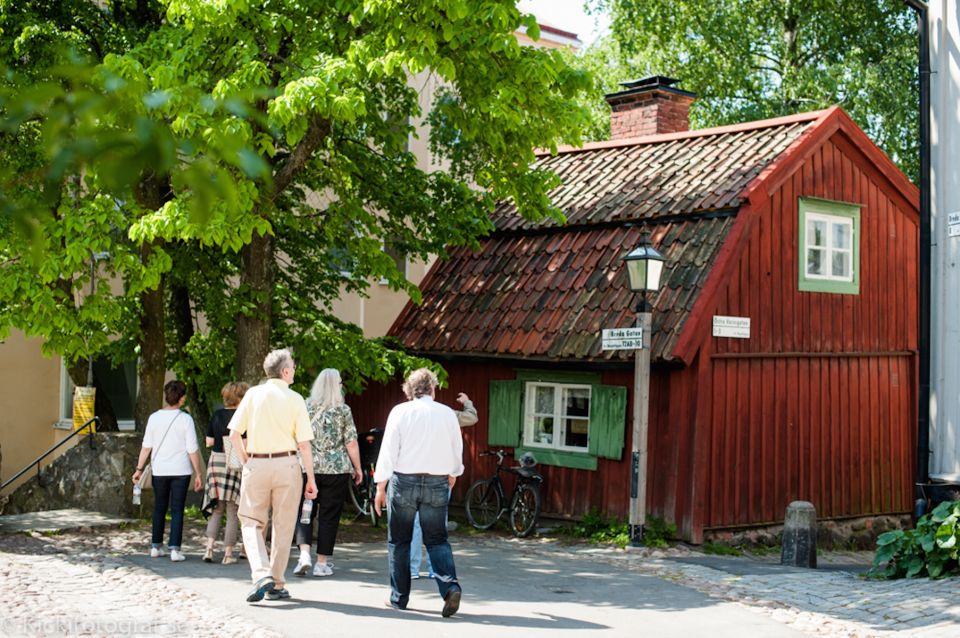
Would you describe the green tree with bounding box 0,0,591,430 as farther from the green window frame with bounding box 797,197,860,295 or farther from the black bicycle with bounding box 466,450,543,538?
the green window frame with bounding box 797,197,860,295

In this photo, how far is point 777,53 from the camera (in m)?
29.4

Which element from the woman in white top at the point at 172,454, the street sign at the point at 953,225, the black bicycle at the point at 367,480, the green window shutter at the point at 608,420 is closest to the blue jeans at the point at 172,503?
the woman in white top at the point at 172,454

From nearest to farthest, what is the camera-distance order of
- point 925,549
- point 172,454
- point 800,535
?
point 925,549 → point 172,454 → point 800,535

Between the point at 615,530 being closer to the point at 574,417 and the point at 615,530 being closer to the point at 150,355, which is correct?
the point at 574,417

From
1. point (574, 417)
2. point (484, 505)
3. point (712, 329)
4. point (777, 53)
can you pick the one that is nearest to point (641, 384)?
point (712, 329)

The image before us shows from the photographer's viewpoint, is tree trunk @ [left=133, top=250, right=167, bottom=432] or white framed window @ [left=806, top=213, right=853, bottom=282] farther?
white framed window @ [left=806, top=213, right=853, bottom=282]

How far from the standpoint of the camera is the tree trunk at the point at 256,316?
13375 millimetres

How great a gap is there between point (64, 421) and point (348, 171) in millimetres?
7424

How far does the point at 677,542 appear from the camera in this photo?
1342 cm

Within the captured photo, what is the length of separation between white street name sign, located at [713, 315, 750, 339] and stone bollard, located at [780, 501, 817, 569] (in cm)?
235

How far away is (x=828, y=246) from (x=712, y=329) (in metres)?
2.83

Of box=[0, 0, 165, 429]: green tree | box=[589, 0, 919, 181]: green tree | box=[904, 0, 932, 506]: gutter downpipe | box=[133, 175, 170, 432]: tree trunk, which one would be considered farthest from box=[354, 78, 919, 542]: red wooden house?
box=[589, 0, 919, 181]: green tree

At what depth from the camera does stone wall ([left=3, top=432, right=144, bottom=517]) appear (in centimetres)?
1310

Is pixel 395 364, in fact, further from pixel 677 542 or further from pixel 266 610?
pixel 266 610
